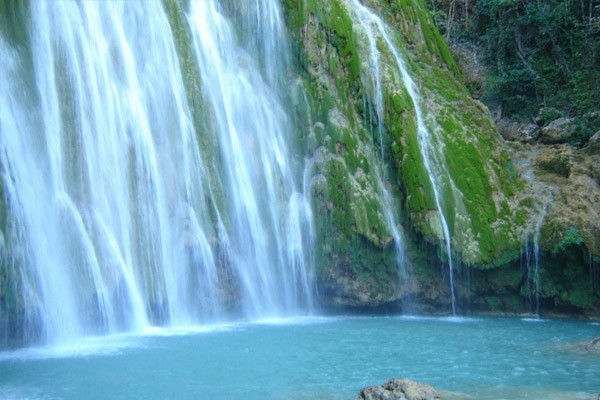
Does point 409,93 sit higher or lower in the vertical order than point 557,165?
higher

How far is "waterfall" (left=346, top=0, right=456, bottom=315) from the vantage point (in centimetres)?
1638

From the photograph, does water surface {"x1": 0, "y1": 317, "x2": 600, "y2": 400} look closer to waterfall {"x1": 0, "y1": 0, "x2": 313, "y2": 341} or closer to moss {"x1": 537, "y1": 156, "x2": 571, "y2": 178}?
waterfall {"x1": 0, "y1": 0, "x2": 313, "y2": 341}

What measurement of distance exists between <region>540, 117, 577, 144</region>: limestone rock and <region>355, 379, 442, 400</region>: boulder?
1395 cm

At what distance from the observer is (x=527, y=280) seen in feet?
53.0

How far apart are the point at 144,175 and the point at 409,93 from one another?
726 cm

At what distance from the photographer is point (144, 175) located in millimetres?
14180

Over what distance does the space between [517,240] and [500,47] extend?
11321 mm

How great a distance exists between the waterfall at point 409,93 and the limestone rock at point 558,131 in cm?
480

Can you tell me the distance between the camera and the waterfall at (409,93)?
16375 mm

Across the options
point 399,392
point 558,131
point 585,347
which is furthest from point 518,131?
point 399,392

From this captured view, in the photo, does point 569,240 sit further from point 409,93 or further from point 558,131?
point 558,131

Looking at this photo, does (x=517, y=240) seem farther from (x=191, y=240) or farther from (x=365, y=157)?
(x=191, y=240)

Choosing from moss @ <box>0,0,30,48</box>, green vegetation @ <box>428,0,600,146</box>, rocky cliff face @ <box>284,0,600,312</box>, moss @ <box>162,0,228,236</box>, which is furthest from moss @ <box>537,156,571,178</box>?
moss @ <box>0,0,30,48</box>

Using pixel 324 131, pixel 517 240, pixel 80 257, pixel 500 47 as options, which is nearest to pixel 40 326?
pixel 80 257
